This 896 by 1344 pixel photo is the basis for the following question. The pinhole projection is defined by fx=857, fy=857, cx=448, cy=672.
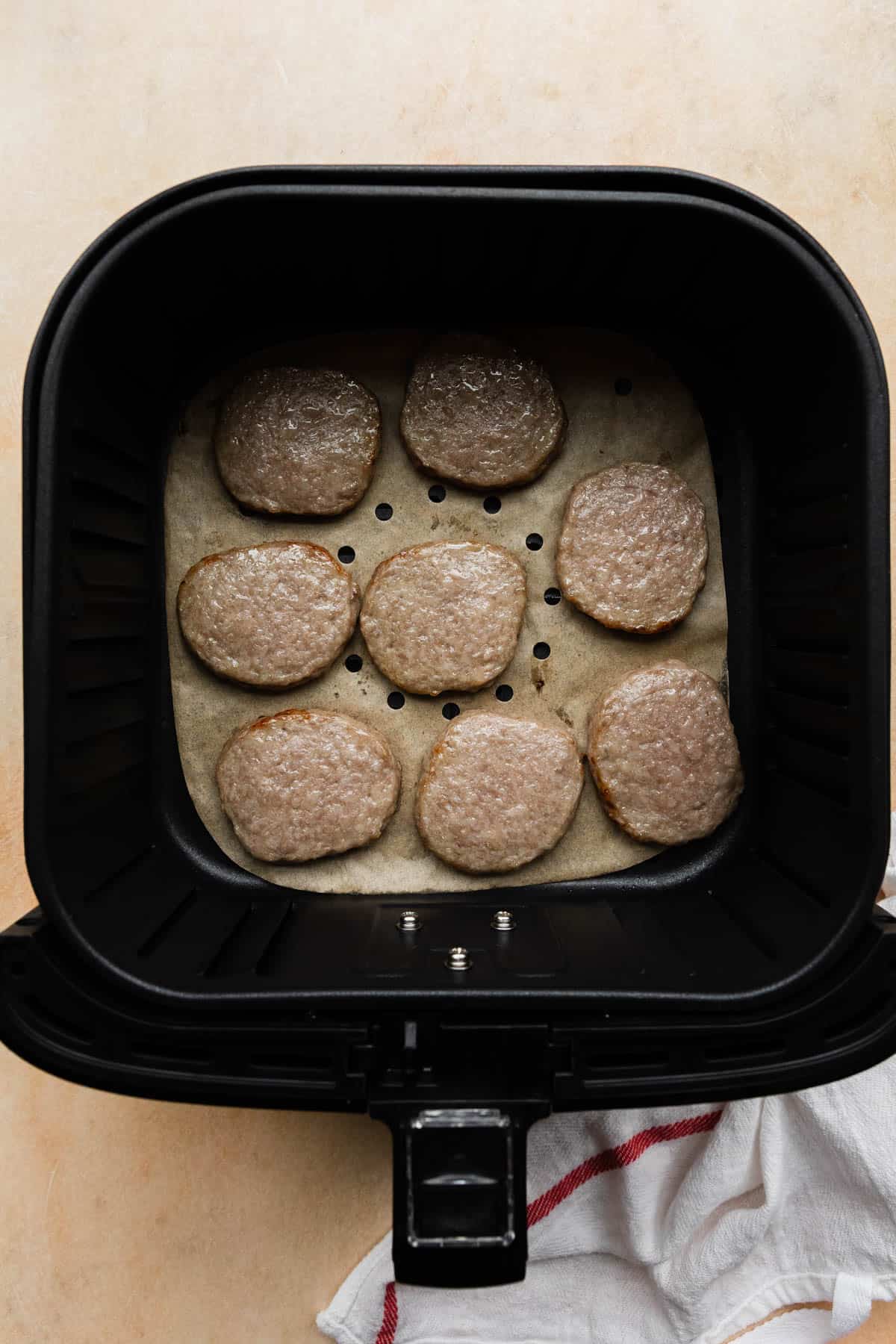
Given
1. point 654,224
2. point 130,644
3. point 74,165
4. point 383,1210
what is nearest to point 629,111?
point 654,224

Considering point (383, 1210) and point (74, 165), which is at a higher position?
point (74, 165)

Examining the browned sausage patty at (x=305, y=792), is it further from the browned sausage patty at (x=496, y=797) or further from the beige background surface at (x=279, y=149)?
the beige background surface at (x=279, y=149)

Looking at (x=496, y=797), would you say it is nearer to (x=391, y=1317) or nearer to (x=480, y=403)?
(x=480, y=403)

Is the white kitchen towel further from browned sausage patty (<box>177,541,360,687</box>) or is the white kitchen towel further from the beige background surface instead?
browned sausage patty (<box>177,541,360,687</box>)

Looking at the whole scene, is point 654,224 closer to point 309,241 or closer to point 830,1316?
point 309,241

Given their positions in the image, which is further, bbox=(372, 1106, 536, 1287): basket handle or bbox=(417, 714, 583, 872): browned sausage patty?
bbox=(417, 714, 583, 872): browned sausage patty

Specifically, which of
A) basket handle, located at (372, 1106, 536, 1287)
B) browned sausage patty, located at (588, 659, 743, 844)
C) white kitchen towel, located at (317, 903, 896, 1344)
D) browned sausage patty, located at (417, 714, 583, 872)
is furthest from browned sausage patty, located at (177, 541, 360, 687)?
white kitchen towel, located at (317, 903, 896, 1344)

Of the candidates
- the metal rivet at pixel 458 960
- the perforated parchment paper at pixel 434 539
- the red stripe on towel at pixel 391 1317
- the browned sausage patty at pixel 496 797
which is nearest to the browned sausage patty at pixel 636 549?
the perforated parchment paper at pixel 434 539
